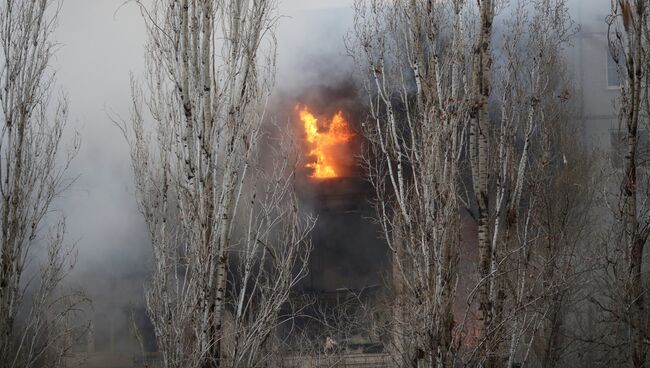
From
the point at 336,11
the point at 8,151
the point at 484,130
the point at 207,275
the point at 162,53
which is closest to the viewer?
the point at 207,275

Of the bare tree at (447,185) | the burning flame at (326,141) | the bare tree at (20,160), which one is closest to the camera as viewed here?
the bare tree at (447,185)

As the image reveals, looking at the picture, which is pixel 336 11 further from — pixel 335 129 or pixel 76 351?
pixel 76 351

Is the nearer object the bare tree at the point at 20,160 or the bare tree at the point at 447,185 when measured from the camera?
the bare tree at the point at 447,185

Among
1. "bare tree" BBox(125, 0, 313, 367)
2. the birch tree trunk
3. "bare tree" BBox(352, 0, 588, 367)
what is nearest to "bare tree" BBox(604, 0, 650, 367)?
the birch tree trunk

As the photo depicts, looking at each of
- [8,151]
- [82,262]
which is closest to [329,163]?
[82,262]

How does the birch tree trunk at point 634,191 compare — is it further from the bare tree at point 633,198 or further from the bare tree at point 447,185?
the bare tree at point 447,185

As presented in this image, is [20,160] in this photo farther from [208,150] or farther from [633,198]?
[633,198]

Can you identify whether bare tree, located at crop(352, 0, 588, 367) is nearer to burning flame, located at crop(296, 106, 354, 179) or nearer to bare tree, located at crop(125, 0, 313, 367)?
bare tree, located at crop(125, 0, 313, 367)

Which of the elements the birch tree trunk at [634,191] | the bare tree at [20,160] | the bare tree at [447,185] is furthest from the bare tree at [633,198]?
the bare tree at [20,160]

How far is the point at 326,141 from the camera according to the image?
1870 centimetres

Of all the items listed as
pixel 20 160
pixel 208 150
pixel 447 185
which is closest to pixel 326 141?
pixel 20 160

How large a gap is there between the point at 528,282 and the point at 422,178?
4.93m

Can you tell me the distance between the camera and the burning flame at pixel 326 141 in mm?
18609

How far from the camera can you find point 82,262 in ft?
55.5
